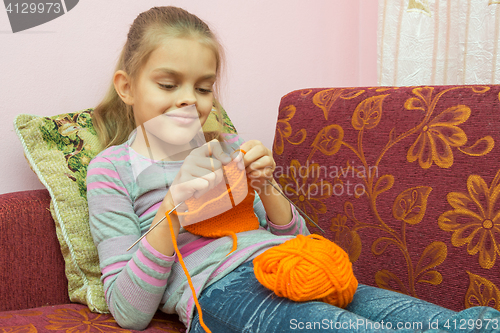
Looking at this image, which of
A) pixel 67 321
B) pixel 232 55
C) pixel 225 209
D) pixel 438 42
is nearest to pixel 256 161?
pixel 225 209

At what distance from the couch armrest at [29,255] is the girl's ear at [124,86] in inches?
10.4

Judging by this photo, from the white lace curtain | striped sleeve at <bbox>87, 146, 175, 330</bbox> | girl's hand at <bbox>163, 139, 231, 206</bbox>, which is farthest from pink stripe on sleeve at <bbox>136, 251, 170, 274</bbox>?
the white lace curtain

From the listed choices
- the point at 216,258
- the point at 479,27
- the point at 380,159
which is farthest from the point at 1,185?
the point at 479,27

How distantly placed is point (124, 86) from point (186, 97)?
6.7 inches

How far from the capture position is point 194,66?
745 mm

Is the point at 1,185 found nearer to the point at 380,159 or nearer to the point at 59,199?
the point at 59,199

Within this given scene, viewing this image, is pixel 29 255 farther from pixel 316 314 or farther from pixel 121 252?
pixel 316 314

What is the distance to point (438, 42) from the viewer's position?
1.21 m

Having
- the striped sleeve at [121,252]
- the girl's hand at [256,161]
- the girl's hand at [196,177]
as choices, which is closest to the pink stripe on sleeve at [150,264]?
the striped sleeve at [121,252]

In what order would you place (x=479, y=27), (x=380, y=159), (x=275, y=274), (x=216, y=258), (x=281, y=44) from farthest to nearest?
(x=281, y=44) → (x=479, y=27) → (x=380, y=159) → (x=216, y=258) → (x=275, y=274)

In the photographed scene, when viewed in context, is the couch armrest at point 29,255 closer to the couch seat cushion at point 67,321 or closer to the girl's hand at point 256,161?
the couch seat cushion at point 67,321

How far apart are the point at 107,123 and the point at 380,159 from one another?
63cm

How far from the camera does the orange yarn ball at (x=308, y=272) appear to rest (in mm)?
552

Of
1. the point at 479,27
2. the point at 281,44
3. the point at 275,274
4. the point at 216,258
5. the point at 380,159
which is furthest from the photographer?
the point at 281,44
